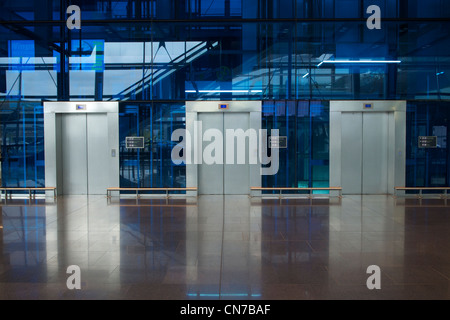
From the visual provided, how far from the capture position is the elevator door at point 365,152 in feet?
40.7

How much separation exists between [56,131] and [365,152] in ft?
34.6

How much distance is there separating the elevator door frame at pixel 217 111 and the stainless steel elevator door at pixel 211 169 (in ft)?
0.88

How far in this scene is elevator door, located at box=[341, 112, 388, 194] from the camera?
12.4 meters

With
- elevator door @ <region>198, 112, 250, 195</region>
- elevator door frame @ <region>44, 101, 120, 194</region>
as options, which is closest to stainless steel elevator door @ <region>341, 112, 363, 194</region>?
elevator door @ <region>198, 112, 250, 195</region>

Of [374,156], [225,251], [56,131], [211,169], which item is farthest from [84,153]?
[374,156]

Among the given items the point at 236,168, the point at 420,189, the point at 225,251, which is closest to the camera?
the point at 225,251

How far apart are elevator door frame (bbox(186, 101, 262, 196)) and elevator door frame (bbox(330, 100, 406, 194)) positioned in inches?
97.1

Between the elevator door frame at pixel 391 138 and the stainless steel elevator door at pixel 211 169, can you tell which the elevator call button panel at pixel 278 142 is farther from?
the stainless steel elevator door at pixel 211 169

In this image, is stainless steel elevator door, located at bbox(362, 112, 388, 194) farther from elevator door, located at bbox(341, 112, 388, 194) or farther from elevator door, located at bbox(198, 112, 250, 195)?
elevator door, located at bbox(198, 112, 250, 195)

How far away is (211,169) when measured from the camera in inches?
488

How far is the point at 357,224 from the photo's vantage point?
806 centimetres

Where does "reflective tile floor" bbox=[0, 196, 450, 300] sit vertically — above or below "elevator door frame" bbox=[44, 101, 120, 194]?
below

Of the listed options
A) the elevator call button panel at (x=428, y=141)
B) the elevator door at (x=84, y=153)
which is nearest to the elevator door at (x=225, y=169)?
the elevator door at (x=84, y=153)

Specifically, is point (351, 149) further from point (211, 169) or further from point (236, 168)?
point (211, 169)
